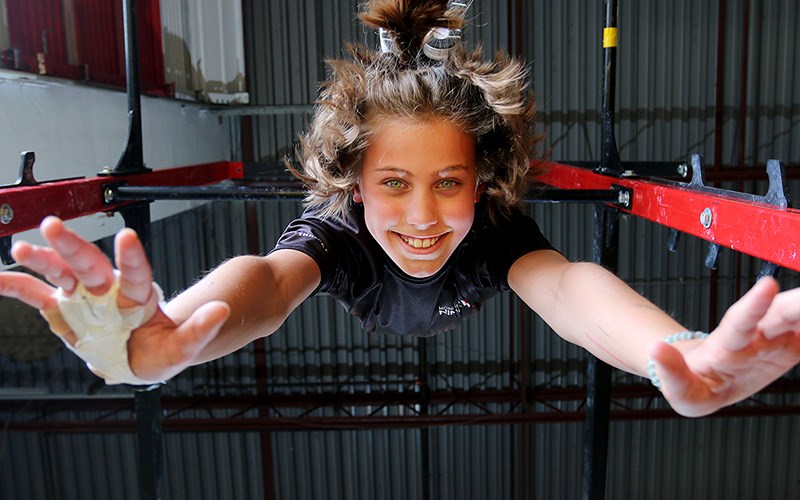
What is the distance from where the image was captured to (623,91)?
7.74m

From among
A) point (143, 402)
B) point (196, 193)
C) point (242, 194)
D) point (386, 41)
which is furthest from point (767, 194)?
point (143, 402)

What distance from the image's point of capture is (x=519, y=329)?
8016 millimetres

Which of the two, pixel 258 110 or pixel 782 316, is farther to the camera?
pixel 258 110

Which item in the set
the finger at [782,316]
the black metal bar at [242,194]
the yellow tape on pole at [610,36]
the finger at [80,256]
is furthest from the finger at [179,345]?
the yellow tape on pole at [610,36]

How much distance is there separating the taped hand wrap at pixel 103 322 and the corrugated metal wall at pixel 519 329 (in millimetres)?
6531

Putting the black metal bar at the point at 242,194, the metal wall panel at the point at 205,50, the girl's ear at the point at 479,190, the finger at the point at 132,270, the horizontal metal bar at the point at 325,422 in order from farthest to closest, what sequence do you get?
the horizontal metal bar at the point at 325,422, the metal wall panel at the point at 205,50, the black metal bar at the point at 242,194, the girl's ear at the point at 479,190, the finger at the point at 132,270

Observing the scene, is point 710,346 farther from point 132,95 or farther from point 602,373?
point 132,95

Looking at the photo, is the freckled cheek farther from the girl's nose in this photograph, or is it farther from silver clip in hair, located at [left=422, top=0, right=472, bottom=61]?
silver clip in hair, located at [left=422, top=0, right=472, bottom=61]

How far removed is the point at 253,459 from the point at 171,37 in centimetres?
486

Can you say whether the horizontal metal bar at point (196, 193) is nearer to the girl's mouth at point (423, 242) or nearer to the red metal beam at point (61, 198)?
the red metal beam at point (61, 198)

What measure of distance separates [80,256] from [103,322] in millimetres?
146

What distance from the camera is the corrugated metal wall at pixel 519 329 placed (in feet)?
25.0

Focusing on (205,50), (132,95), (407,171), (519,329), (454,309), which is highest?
(205,50)

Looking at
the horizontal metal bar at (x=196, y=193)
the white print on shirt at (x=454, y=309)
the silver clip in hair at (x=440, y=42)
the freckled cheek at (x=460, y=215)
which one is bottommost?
the white print on shirt at (x=454, y=309)
